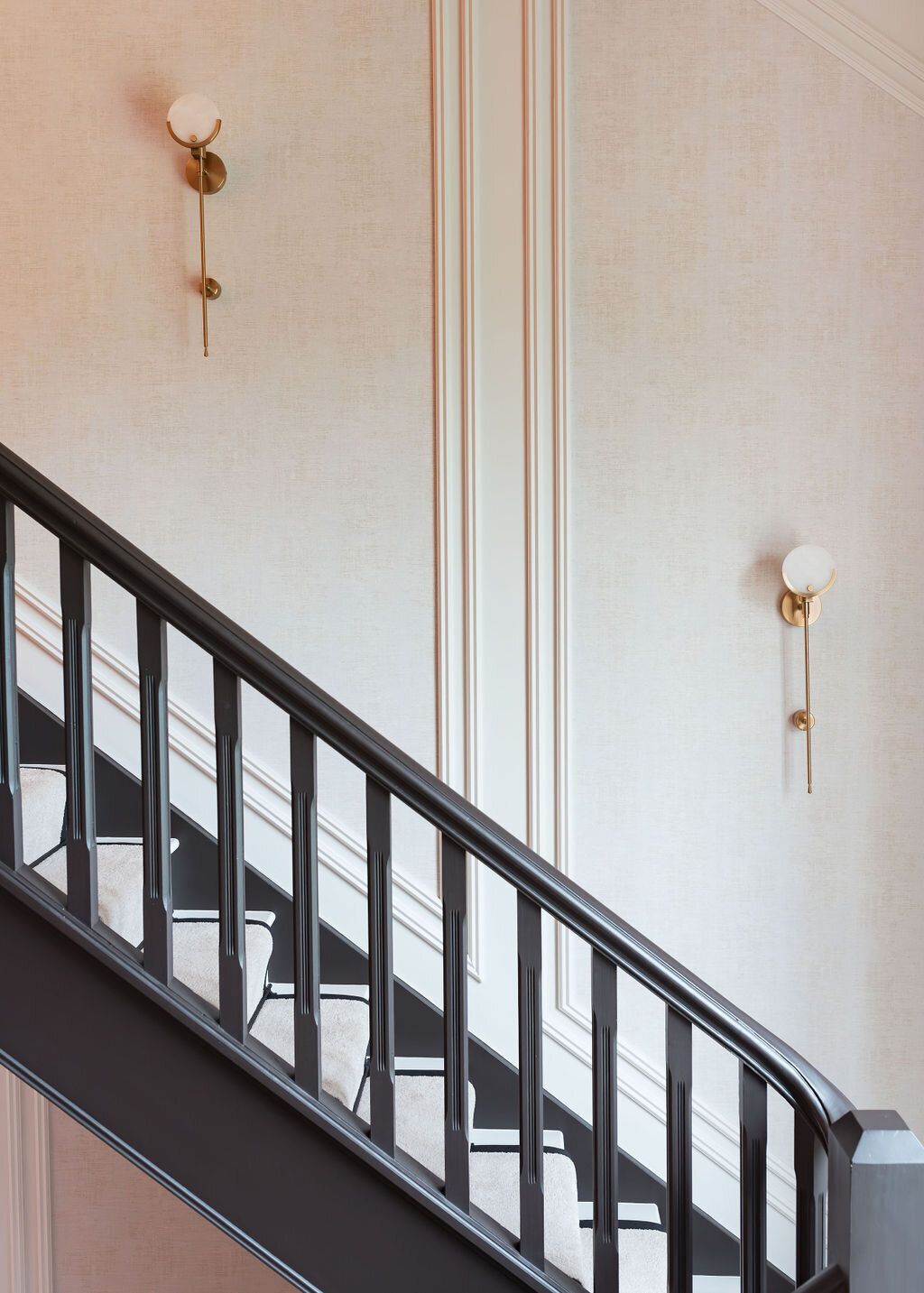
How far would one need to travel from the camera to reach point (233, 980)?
1429mm

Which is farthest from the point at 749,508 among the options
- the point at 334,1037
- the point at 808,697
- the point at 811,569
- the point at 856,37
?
the point at 334,1037

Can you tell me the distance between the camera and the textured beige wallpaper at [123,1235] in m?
2.46

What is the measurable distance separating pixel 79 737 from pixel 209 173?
1578 mm

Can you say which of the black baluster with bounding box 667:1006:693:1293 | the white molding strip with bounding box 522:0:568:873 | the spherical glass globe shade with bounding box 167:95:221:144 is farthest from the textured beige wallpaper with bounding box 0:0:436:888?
the black baluster with bounding box 667:1006:693:1293

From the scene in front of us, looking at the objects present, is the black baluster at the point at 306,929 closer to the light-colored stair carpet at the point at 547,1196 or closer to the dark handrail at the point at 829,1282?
the light-colored stair carpet at the point at 547,1196

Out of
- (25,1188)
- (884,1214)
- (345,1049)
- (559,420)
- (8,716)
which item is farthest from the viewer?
(25,1188)

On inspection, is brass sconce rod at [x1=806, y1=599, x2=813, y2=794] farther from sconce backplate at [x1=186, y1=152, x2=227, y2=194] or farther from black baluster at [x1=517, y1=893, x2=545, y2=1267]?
sconce backplate at [x1=186, y1=152, x2=227, y2=194]

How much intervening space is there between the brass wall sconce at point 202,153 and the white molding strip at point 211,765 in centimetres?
80

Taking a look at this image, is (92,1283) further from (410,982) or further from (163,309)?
(163,309)

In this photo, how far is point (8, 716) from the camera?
1.41m

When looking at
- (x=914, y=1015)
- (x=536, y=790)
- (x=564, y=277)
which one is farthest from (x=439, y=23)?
(x=914, y=1015)

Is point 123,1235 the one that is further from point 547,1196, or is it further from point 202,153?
point 202,153

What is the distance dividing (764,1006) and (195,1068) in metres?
1.57

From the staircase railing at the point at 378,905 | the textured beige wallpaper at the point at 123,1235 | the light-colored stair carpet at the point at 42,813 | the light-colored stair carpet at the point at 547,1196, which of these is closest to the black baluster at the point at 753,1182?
the staircase railing at the point at 378,905
